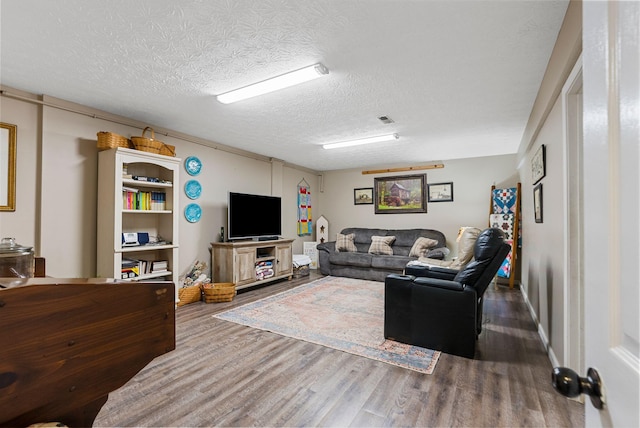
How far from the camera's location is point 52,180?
2953 mm

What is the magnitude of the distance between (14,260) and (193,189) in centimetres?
325

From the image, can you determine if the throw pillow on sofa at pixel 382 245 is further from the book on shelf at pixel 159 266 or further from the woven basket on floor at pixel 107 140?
the woven basket on floor at pixel 107 140

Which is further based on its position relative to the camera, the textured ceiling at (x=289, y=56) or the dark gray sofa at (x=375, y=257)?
the dark gray sofa at (x=375, y=257)

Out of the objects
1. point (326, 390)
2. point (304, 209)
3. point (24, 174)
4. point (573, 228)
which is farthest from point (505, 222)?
point (24, 174)

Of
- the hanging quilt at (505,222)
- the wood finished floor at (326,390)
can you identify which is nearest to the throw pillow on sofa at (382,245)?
the hanging quilt at (505,222)

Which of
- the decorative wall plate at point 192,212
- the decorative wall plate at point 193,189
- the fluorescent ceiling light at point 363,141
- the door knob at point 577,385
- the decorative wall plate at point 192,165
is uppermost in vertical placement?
the fluorescent ceiling light at point 363,141

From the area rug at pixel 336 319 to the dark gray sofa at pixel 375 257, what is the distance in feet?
2.07

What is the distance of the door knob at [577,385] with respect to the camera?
1.74 ft

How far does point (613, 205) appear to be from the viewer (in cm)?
48

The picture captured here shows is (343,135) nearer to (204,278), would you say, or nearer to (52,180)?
(204,278)

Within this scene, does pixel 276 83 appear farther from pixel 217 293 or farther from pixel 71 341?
pixel 217 293

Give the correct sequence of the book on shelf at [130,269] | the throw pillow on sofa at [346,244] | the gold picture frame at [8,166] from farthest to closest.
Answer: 1. the throw pillow on sofa at [346,244]
2. the book on shelf at [130,269]
3. the gold picture frame at [8,166]

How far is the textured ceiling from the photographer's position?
1.71 metres

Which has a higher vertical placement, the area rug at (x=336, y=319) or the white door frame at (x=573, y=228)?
the white door frame at (x=573, y=228)
